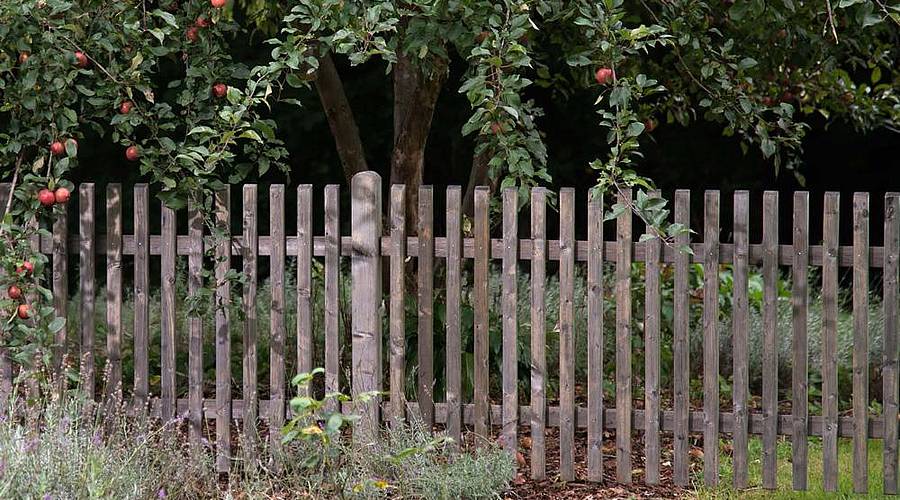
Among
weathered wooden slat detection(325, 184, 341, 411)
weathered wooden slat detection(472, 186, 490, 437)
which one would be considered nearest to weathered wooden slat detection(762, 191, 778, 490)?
weathered wooden slat detection(472, 186, 490, 437)

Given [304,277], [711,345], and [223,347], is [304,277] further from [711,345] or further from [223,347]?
[711,345]

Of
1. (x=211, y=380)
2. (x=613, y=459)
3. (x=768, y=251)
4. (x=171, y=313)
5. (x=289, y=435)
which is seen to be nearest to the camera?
(x=289, y=435)

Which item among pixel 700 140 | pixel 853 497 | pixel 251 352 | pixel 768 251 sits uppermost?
pixel 700 140

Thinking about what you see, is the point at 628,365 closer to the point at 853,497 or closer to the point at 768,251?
the point at 768,251

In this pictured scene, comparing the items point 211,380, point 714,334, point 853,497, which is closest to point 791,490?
point 853,497

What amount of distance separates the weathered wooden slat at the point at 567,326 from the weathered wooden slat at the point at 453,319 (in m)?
0.40

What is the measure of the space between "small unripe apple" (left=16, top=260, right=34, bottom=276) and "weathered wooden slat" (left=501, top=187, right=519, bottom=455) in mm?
1767

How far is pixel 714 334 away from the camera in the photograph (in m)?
4.24

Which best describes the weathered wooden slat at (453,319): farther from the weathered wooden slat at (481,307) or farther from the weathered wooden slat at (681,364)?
the weathered wooden slat at (681,364)

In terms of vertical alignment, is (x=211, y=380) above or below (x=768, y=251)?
below

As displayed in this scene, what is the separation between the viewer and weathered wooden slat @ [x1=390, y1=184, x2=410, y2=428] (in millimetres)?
4258

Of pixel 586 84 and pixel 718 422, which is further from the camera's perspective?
pixel 586 84

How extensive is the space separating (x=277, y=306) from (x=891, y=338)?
7.97ft

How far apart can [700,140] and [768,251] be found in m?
4.72
